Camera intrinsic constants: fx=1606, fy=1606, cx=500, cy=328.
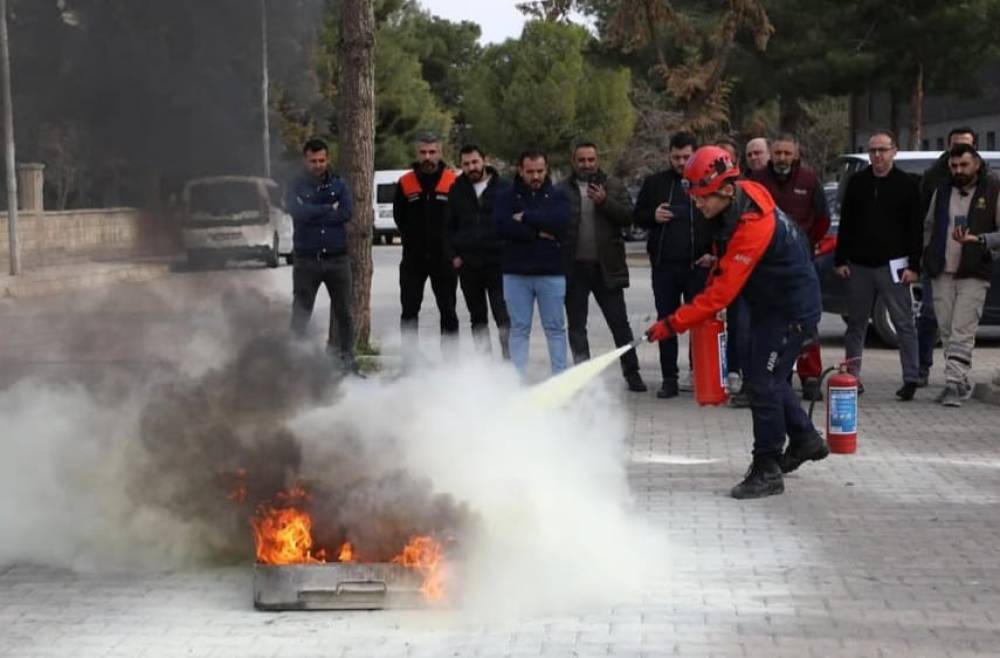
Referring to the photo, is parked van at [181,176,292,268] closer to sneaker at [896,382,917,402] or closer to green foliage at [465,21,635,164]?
sneaker at [896,382,917,402]

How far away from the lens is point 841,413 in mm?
9969

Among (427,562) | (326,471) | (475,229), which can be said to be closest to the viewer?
(427,562)

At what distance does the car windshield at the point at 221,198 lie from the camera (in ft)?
20.9

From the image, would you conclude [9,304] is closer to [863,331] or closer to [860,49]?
[863,331]

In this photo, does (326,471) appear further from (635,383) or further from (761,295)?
(635,383)

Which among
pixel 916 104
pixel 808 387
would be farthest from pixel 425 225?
pixel 916 104

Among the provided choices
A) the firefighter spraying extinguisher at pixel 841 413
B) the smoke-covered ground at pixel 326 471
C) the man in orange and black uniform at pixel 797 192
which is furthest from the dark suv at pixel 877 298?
the smoke-covered ground at pixel 326 471

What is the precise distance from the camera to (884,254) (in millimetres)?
12148

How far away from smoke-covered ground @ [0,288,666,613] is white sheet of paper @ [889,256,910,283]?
190 inches

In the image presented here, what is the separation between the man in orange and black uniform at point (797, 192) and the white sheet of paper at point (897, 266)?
0.63 meters

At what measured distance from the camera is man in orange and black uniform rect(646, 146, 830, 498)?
834 centimetres

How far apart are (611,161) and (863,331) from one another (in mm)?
49818

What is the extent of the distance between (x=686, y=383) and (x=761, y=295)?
480 centimetres

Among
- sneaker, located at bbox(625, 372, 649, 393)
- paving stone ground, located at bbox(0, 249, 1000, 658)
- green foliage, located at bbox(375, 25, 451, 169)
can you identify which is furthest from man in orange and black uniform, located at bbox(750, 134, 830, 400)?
green foliage, located at bbox(375, 25, 451, 169)
